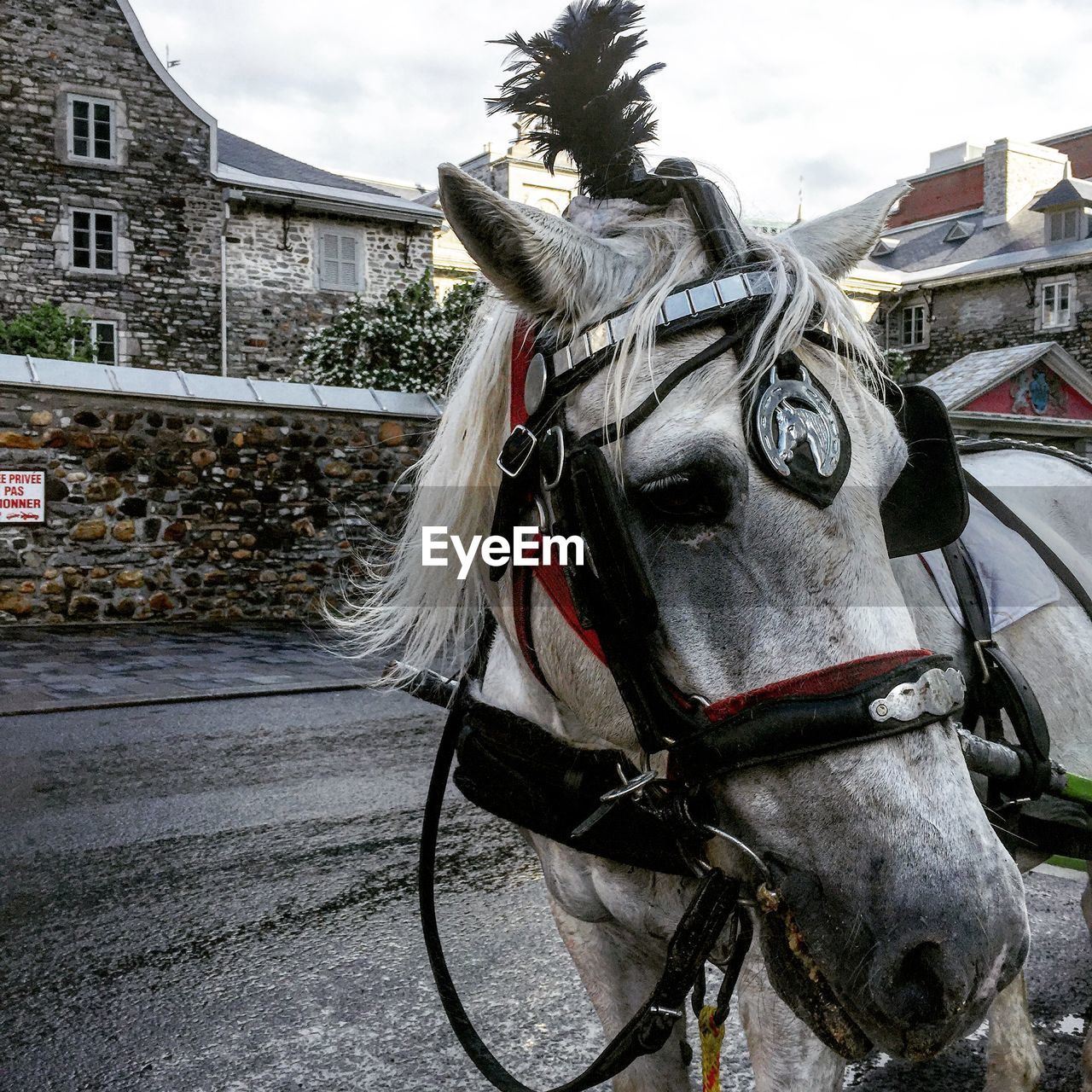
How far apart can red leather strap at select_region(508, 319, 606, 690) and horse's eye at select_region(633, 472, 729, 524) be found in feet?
0.75

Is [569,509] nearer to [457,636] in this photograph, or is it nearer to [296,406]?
[457,636]

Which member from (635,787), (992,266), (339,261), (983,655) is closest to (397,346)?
(339,261)

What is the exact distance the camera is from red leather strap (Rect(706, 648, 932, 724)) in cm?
133

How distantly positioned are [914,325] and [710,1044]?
32432 mm

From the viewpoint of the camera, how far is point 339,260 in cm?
2258

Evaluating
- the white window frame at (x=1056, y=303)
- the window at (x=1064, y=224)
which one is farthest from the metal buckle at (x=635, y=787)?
the window at (x=1064, y=224)

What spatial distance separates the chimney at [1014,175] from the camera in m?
32.2

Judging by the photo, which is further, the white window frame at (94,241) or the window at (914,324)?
the window at (914,324)

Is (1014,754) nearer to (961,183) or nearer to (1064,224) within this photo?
(1064,224)

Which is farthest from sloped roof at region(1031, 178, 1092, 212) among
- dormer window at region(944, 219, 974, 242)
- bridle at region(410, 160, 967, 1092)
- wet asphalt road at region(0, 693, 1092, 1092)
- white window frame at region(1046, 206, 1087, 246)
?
bridle at region(410, 160, 967, 1092)

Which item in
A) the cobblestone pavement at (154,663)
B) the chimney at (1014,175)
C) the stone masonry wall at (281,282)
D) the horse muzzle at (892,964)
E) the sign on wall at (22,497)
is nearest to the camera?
the horse muzzle at (892,964)

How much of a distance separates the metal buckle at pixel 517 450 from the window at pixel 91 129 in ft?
72.5

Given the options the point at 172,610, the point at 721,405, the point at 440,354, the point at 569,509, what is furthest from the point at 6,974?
the point at 440,354

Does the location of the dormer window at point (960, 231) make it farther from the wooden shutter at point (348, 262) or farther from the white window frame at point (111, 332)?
the white window frame at point (111, 332)
